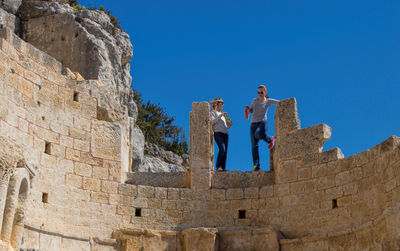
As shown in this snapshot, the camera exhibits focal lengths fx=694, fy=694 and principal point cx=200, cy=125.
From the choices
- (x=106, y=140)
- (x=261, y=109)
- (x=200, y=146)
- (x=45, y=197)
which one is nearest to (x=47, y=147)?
(x=45, y=197)

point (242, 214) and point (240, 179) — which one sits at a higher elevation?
point (240, 179)

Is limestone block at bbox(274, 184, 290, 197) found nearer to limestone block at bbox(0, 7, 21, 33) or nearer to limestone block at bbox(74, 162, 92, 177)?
limestone block at bbox(74, 162, 92, 177)

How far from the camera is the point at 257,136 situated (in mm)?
17016

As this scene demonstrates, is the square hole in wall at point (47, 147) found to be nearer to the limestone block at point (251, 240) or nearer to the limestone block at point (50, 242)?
the limestone block at point (50, 242)

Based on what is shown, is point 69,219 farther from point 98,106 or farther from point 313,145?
point 313,145

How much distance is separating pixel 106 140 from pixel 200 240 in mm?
3265

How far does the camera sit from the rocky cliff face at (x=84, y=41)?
67.0ft

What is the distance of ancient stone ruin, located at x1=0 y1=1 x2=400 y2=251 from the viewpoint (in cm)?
1420

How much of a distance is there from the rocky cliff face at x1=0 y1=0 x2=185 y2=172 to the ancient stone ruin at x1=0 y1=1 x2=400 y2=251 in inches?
136

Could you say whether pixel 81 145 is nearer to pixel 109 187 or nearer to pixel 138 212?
pixel 109 187

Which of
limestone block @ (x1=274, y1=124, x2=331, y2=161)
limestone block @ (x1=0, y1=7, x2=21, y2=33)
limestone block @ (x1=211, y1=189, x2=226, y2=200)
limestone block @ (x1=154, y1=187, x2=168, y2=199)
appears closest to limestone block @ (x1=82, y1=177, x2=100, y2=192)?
limestone block @ (x1=154, y1=187, x2=168, y2=199)

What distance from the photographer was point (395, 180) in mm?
13812

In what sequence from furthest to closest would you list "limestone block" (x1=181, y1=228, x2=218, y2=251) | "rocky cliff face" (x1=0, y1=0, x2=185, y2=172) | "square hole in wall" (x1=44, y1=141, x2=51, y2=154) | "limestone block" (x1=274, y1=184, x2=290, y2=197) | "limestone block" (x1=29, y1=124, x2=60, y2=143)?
"rocky cliff face" (x1=0, y1=0, x2=185, y2=172)
"limestone block" (x1=274, y1=184, x2=290, y2=197)
"limestone block" (x1=181, y1=228, x2=218, y2=251)
"square hole in wall" (x1=44, y1=141, x2=51, y2=154)
"limestone block" (x1=29, y1=124, x2=60, y2=143)

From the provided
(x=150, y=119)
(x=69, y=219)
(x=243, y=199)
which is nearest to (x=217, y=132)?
(x=243, y=199)
